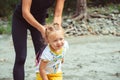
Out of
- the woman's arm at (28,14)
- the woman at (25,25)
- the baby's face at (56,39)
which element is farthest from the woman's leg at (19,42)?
the baby's face at (56,39)

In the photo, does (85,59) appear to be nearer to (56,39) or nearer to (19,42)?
(19,42)

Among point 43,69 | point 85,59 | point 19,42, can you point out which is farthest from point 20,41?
point 85,59

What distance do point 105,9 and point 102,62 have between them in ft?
17.2

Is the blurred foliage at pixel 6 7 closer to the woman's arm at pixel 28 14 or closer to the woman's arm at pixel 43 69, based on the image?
the woman's arm at pixel 28 14

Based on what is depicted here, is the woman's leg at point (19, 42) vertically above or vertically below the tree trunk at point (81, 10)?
above

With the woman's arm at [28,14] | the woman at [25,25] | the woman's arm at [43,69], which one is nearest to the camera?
the woman's arm at [43,69]

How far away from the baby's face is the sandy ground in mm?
2049

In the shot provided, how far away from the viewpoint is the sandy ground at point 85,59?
548 centimetres

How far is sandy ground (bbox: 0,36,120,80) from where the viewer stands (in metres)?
5.48

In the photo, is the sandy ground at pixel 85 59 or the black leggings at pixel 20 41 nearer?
the black leggings at pixel 20 41

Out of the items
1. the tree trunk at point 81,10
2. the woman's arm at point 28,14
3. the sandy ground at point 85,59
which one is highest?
the woman's arm at point 28,14

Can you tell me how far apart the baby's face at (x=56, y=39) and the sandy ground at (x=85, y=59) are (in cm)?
205

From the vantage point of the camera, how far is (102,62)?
6.16 m

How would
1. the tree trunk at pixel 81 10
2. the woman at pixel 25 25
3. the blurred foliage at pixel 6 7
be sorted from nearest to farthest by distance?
1. the woman at pixel 25 25
2. the tree trunk at pixel 81 10
3. the blurred foliage at pixel 6 7
